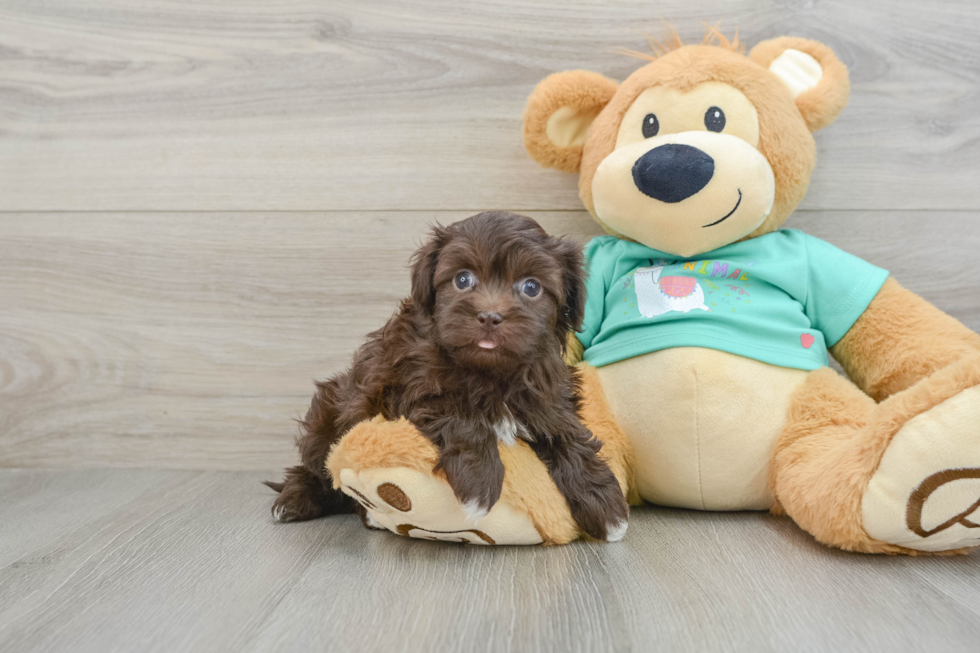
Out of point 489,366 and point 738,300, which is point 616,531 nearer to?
point 489,366

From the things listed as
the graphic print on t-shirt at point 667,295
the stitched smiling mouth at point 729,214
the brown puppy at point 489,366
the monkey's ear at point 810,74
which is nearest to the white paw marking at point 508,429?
the brown puppy at point 489,366

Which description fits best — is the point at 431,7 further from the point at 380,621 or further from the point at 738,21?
the point at 380,621

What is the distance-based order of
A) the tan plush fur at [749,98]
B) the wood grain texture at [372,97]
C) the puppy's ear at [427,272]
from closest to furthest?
the puppy's ear at [427,272] → the tan plush fur at [749,98] → the wood grain texture at [372,97]

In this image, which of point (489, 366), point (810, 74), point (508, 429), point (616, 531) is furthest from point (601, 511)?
point (810, 74)

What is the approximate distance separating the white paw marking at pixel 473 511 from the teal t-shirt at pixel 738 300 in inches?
16.5

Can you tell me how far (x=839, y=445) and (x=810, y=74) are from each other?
2.41 feet

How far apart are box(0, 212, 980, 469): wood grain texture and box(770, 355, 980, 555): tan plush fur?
24.0 inches

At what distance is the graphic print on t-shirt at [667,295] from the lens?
122 centimetres

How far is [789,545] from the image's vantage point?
104 centimetres

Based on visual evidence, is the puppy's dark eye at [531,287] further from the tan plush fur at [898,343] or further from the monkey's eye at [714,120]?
the tan plush fur at [898,343]

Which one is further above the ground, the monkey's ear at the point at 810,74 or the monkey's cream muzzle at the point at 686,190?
the monkey's ear at the point at 810,74

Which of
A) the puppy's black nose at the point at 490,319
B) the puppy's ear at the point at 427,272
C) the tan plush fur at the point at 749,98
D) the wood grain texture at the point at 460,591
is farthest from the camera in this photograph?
the tan plush fur at the point at 749,98

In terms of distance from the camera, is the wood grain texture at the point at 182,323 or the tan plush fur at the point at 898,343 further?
the wood grain texture at the point at 182,323

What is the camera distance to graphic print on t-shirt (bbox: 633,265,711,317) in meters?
1.22
